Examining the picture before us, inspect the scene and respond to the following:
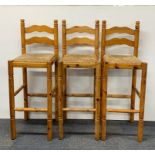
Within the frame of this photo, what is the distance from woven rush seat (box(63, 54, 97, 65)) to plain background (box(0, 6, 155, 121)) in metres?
0.26

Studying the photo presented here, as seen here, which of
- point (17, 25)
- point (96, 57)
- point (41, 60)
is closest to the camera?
point (41, 60)

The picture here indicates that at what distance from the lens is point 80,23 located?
2.56 meters

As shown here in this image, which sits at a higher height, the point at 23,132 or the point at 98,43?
the point at 98,43

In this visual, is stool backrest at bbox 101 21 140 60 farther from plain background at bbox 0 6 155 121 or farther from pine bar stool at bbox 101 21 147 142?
plain background at bbox 0 6 155 121

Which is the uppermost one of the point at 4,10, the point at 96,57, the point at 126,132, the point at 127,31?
the point at 4,10

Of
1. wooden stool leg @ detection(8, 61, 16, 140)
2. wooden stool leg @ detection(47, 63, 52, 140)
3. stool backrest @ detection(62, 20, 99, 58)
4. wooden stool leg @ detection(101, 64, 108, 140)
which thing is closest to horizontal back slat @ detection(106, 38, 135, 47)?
stool backrest @ detection(62, 20, 99, 58)

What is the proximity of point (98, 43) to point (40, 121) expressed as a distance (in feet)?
3.08

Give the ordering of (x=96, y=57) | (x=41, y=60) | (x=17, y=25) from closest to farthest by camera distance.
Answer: (x=41, y=60) < (x=96, y=57) < (x=17, y=25)

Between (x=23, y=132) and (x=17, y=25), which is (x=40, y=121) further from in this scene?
(x=17, y=25)

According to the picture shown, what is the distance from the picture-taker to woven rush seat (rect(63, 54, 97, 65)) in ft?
7.27

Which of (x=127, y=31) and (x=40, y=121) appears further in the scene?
(x=40, y=121)

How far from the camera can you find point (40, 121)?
2713 millimetres

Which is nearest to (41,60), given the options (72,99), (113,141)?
(72,99)

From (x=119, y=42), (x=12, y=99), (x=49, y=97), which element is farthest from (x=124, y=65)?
(x=12, y=99)
